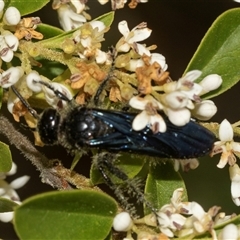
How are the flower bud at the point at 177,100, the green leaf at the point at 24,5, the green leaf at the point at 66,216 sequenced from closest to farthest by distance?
the green leaf at the point at 66,216 < the flower bud at the point at 177,100 < the green leaf at the point at 24,5

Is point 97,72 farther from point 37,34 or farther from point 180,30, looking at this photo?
point 180,30

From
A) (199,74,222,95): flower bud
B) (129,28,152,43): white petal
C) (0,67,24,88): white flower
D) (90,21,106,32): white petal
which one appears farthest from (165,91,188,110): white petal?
(0,67,24,88): white flower

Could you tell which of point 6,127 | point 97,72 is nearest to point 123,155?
point 97,72

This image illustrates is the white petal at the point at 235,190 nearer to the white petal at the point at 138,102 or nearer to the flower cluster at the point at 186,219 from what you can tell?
the flower cluster at the point at 186,219

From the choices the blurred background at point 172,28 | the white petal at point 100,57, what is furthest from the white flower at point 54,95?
the blurred background at point 172,28

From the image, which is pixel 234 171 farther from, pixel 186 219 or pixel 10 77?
pixel 10 77

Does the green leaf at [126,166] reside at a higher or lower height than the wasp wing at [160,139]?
lower

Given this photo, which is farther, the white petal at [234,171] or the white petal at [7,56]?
the white petal at [234,171]
